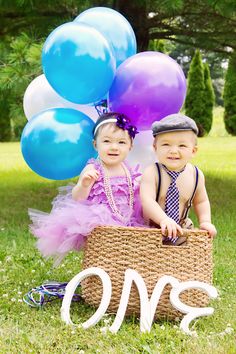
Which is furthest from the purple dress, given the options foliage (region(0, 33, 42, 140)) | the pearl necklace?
foliage (region(0, 33, 42, 140))

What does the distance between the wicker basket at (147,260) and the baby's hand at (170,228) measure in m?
0.03

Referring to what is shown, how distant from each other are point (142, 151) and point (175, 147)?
0.42 meters

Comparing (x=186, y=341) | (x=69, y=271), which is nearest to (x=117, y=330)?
(x=186, y=341)

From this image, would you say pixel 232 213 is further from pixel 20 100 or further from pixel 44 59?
pixel 44 59

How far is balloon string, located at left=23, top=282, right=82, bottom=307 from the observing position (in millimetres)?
2984

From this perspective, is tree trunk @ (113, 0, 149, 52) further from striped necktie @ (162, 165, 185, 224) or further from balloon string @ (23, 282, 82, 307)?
balloon string @ (23, 282, 82, 307)

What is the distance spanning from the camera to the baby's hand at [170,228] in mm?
2690

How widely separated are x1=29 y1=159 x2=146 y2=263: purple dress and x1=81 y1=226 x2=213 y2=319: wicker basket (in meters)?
0.07

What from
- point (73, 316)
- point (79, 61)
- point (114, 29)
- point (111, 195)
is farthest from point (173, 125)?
point (73, 316)

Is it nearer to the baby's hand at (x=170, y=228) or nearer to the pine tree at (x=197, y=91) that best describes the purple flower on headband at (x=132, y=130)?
the baby's hand at (x=170, y=228)

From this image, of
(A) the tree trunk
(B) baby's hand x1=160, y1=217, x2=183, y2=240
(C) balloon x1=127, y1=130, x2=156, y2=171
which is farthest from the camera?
(A) the tree trunk

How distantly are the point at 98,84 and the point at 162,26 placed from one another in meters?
3.49

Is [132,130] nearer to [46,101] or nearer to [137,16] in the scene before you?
[46,101]

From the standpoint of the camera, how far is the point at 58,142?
9.72 ft
